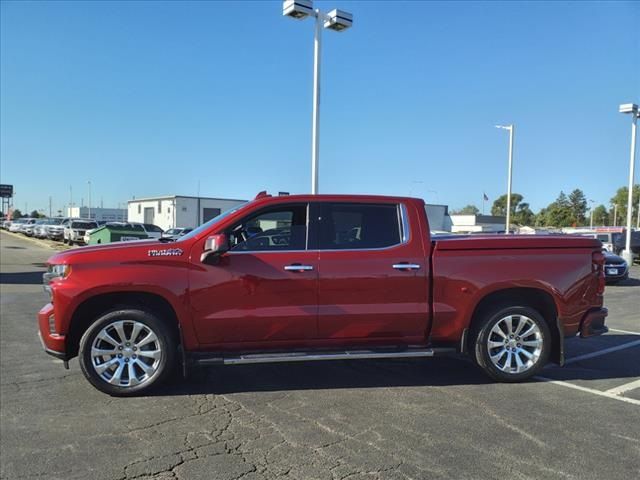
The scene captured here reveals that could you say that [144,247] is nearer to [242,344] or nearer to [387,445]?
[242,344]

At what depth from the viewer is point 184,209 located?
54.8 m

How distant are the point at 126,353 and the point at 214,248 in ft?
4.27

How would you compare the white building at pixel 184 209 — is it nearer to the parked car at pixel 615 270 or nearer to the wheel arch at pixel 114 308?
the parked car at pixel 615 270

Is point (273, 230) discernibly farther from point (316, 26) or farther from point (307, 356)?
point (316, 26)

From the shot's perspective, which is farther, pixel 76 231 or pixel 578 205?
pixel 578 205

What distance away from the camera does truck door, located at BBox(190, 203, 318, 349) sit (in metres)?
5.11

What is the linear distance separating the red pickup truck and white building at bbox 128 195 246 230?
4852cm

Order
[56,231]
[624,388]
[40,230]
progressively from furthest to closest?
[40,230] < [56,231] < [624,388]

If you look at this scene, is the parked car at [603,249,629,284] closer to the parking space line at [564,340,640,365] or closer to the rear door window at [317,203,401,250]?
the parking space line at [564,340,640,365]

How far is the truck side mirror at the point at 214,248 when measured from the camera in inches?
194

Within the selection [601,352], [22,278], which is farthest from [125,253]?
[22,278]

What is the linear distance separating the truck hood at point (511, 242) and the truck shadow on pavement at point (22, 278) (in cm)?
1295

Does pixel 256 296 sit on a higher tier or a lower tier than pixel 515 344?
higher

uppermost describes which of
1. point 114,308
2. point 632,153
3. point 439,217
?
point 632,153
